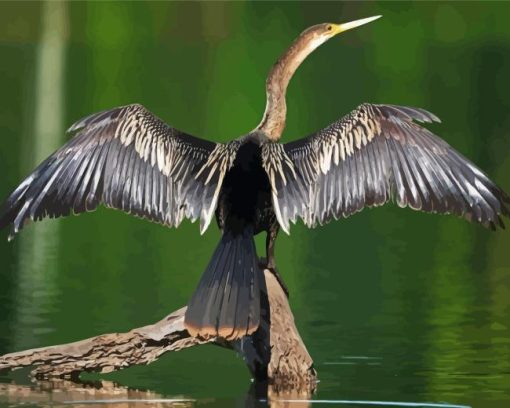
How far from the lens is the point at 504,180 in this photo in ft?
64.5

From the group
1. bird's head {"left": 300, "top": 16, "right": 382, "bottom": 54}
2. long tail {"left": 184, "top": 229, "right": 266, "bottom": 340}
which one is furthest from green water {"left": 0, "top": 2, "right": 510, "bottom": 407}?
bird's head {"left": 300, "top": 16, "right": 382, "bottom": 54}

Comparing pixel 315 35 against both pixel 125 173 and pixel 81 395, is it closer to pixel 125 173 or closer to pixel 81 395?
pixel 125 173

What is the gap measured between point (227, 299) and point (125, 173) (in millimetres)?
1333

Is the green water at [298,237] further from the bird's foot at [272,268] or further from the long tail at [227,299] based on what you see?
the bird's foot at [272,268]

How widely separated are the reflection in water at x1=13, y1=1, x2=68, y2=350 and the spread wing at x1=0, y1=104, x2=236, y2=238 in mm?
1534

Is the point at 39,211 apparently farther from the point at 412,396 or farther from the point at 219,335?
the point at 412,396

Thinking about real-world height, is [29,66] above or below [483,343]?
above

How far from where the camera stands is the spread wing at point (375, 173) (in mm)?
9703

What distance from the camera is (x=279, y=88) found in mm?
10969

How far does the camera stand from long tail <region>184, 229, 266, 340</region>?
904 cm

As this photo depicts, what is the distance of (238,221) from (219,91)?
19397 mm

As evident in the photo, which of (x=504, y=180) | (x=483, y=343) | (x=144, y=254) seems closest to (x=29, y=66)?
(x=504, y=180)

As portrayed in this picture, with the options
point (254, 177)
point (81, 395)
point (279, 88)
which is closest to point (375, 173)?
point (254, 177)

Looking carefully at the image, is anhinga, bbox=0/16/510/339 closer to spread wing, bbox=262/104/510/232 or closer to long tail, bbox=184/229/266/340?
spread wing, bbox=262/104/510/232
